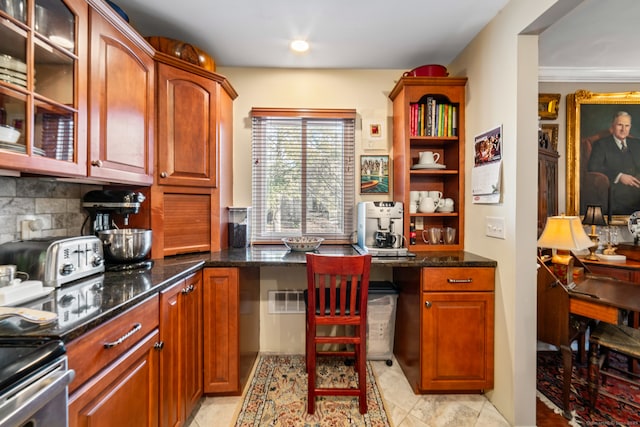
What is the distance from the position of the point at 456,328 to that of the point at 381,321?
61 centimetres

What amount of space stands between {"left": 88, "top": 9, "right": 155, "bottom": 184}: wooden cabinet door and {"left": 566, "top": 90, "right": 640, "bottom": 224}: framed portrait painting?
11.7 ft

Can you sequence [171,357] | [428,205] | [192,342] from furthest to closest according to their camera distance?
[428,205] → [192,342] → [171,357]

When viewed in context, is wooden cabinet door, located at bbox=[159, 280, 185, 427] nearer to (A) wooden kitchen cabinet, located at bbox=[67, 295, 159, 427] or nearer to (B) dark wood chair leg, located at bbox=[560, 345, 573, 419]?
(A) wooden kitchen cabinet, located at bbox=[67, 295, 159, 427]

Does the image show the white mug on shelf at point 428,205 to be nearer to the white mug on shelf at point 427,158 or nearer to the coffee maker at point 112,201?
the white mug on shelf at point 427,158

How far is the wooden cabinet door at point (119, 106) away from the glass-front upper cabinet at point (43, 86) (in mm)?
55

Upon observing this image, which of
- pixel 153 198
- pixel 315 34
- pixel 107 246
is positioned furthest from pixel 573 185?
pixel 107 246

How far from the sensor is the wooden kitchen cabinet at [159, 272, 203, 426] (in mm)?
1347

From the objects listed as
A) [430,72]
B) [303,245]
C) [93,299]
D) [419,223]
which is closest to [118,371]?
[93,299]

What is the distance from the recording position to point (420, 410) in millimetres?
1793

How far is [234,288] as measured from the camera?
5.91 feet

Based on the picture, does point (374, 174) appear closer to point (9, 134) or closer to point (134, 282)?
point (134, 282)

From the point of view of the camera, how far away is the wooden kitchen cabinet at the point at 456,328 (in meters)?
1.83

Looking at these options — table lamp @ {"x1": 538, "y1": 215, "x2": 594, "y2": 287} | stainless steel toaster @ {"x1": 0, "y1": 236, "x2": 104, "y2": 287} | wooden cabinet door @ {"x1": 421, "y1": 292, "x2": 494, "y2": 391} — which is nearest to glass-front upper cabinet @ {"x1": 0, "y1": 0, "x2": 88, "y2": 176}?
stainless steel toaster @ {"x1": 0, "y1": 236, "x2": 104, "y2": 287}

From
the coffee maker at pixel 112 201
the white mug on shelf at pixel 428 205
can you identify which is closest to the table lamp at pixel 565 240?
the white mug on shelf at pixel 428 205
